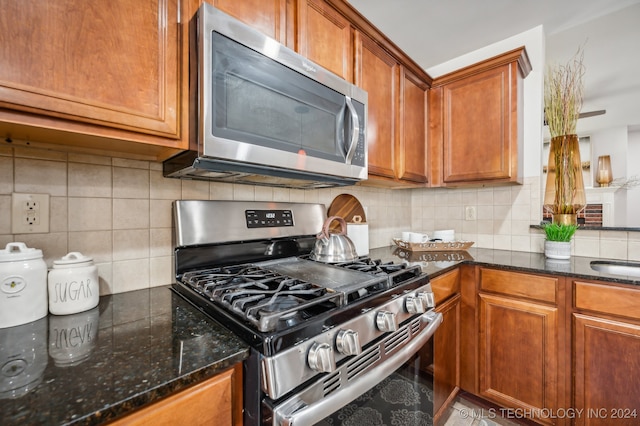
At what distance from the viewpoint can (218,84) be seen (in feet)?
2.81

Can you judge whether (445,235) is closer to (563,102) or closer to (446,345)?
(446,345)

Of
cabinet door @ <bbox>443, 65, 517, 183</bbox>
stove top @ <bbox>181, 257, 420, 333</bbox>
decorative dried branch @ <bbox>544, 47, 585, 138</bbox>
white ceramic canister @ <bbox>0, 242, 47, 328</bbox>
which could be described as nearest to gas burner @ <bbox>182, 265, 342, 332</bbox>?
stove top @ <bbox>181, 257, 420, 333</bbox>

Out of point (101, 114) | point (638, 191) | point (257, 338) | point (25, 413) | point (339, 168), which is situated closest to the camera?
point (25, 413)

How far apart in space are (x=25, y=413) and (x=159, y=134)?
66cm

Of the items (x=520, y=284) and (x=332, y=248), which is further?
(x=520, y=284)

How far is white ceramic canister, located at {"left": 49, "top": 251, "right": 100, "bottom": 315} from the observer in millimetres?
804

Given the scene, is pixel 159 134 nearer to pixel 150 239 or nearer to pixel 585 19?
pixel 150 239

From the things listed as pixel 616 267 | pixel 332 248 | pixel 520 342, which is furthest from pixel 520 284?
pixel 332 248

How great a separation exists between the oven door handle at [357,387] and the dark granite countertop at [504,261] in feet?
1.10

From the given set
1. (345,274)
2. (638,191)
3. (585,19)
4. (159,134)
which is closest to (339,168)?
(345,274)

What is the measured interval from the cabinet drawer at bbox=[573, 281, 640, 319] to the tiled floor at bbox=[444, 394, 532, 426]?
0.72 metres

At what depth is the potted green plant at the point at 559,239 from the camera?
5.40 ft

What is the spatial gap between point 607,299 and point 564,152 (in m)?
0.97

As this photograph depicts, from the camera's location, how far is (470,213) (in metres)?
2.20
